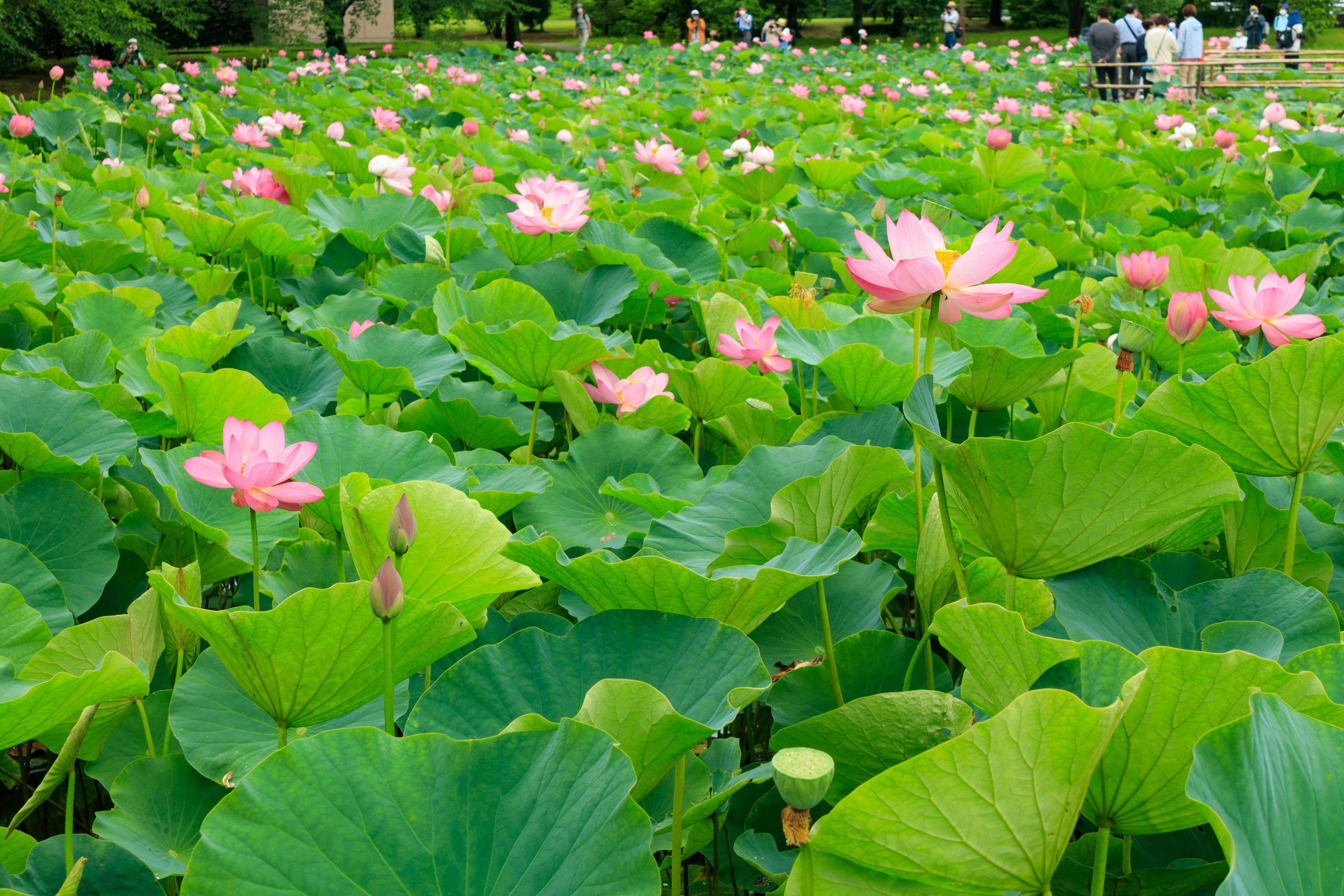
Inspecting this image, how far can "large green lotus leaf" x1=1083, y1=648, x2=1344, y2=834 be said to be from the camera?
0.60 metres

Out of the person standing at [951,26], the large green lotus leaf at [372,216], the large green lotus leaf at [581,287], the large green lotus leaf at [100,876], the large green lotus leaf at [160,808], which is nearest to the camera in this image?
the large green lotus leaf at [100,876]

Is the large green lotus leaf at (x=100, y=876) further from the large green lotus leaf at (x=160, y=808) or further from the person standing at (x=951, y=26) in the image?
the person standing at (x=951, y=26)

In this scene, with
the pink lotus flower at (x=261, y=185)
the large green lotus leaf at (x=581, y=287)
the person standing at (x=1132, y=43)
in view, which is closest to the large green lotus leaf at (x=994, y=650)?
the large green lotus leaf at (x=581, y=287)

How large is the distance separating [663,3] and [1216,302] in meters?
29.1

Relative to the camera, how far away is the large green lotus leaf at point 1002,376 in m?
1.22

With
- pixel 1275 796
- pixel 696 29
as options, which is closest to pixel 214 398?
pixel 1275 796

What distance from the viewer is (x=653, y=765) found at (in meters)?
0.69

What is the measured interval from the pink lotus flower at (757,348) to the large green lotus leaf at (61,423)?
791 millimetres

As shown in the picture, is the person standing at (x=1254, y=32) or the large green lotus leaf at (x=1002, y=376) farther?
the person standing at (x=1254, y=32)

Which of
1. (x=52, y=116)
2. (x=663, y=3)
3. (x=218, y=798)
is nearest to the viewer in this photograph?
(x=218, y=798)

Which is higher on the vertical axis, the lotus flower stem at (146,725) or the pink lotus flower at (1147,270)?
the pink lotus flower at (1147,270)

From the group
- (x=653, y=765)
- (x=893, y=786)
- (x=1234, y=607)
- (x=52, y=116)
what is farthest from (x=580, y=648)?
(x=52, y=116)

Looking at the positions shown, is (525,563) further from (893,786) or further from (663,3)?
(663,3)

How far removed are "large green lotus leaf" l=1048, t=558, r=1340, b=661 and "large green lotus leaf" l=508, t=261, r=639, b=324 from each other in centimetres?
110
